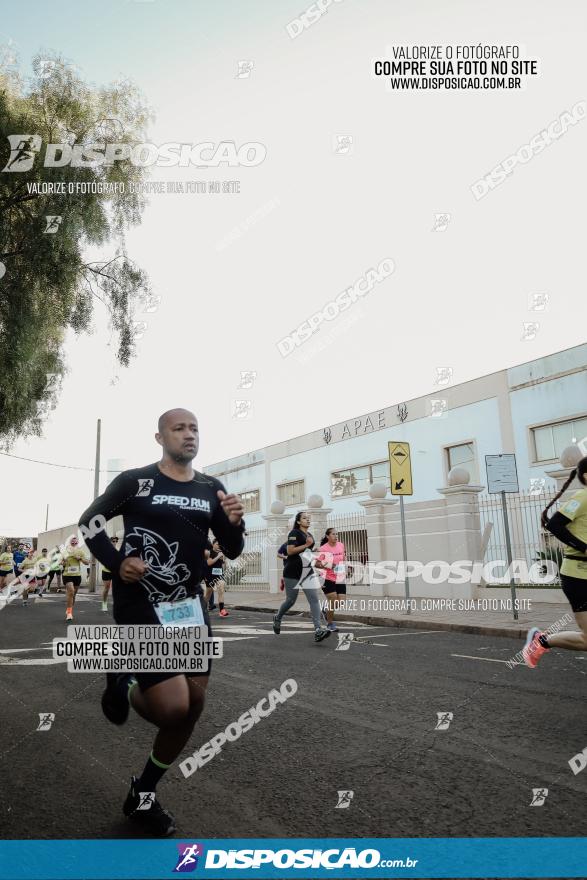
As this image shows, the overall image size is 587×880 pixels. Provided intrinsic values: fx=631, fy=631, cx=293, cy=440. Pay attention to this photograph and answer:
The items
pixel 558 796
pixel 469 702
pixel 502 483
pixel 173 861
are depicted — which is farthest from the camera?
pixel 502 483

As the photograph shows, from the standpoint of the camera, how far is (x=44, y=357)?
15.7 metres

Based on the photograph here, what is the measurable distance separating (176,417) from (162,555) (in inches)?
27.3

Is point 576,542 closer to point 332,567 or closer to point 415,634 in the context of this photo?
point 415,634

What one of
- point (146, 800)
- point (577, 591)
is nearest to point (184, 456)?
point (146, 800)

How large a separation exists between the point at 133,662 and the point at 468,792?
5.79ft

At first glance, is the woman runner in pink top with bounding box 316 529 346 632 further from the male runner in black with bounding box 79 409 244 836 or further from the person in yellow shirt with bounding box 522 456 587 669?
the male runner in black with bounding box 79 409 244 836

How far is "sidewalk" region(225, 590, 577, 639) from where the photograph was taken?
10398 mm

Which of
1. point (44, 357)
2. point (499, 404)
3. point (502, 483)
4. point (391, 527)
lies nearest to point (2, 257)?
point (44, 357)

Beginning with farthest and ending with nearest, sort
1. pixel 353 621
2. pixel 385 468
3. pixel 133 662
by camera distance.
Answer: pixel 385 468 → pixel 353 621 → pixel 133 662

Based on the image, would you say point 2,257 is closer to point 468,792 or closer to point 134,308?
point 134,308

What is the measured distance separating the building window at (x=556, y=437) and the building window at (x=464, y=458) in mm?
2499

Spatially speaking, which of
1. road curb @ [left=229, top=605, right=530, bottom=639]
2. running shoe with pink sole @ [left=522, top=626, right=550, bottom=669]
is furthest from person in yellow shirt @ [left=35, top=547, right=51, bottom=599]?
running shoe with pink sole @ [left=522, top=626, right=550, bottom=669]

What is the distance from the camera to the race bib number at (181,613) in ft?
9.49

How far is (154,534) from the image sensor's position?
9.77ft
